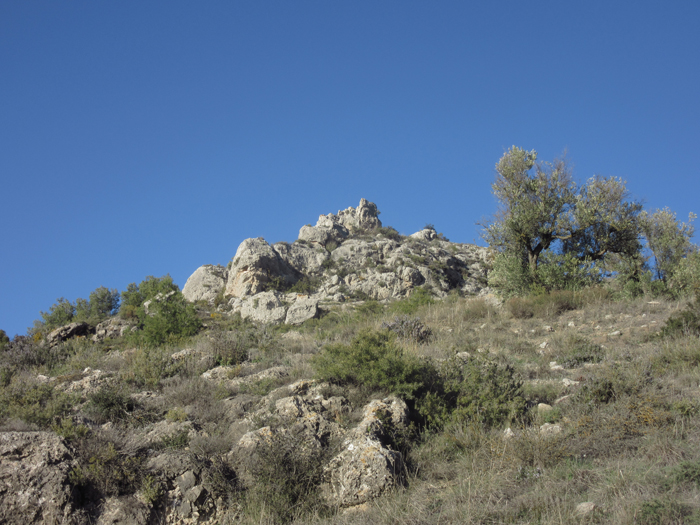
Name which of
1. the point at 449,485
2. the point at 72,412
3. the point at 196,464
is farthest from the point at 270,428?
the point at 72,412

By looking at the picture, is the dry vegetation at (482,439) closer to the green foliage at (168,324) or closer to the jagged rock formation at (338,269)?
the green foliage at (168,324)

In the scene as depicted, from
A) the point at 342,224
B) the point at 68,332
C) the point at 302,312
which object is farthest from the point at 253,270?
the point at 342,224

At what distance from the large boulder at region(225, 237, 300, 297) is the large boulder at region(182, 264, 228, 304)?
1.94 meters

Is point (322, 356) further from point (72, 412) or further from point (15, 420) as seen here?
point (15, 420)

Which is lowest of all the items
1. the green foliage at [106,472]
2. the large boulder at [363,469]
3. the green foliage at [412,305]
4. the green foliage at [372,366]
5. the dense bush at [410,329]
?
the large boulder at [363,469]

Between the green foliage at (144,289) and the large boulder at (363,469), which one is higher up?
the green foliage at (144,289)

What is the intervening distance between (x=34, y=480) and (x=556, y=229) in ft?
60.7

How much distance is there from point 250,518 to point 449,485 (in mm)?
2198

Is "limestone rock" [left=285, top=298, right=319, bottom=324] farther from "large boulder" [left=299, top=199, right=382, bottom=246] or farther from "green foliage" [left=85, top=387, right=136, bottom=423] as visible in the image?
"large boulder" [left=299, top=199, right=382, bottom=246]

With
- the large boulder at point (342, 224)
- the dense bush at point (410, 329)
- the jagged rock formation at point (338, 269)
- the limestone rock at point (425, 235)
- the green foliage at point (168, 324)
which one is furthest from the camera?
the limestone rock at point (425, 235)

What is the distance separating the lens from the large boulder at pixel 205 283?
38.5 meters

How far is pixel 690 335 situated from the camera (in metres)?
8.73

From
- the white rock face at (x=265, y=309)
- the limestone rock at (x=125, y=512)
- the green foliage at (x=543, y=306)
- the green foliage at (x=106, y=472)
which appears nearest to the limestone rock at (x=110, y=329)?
the white rock face at (x=265, y=309)

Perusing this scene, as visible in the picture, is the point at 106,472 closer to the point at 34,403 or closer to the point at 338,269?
the point at 34,403
